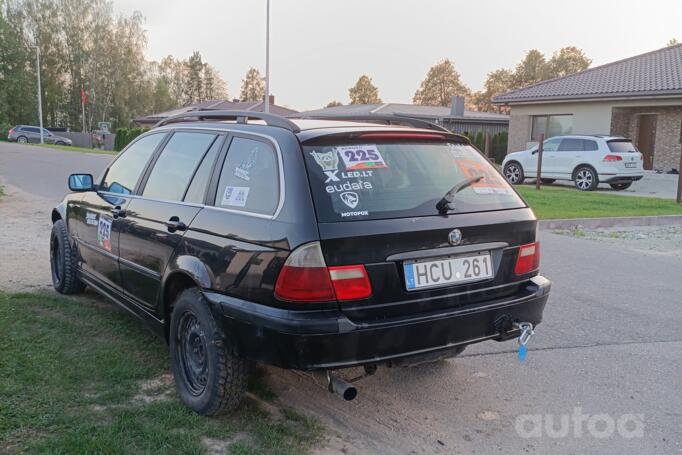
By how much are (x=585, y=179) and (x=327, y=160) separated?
17.3m

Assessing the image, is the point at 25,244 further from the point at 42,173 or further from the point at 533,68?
the point at 533,68

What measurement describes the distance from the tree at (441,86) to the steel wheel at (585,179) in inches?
2548

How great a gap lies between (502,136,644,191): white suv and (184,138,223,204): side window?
55.6 ft

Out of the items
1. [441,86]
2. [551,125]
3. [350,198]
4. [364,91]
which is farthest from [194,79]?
[350,198]

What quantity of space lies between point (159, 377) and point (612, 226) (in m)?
9.83

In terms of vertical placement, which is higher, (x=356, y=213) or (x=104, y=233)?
(x=356, y=213)

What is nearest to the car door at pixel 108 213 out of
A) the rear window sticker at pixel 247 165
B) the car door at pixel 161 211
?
the car door at pixel 161 211

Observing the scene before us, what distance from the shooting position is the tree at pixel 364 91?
275 ft

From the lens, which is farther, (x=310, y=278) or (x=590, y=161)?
(x=590, y=161)

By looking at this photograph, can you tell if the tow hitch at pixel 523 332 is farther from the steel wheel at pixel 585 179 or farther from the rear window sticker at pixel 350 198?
the steel wheel at pixel 585 179

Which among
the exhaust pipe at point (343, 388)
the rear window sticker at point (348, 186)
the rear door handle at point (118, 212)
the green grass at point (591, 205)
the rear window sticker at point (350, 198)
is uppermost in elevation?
the rear window sticker at point (348, 186)

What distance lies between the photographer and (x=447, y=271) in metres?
3.26

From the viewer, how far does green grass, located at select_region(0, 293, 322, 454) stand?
3055mm

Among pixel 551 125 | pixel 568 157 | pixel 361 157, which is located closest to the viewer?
pixel 361 157
